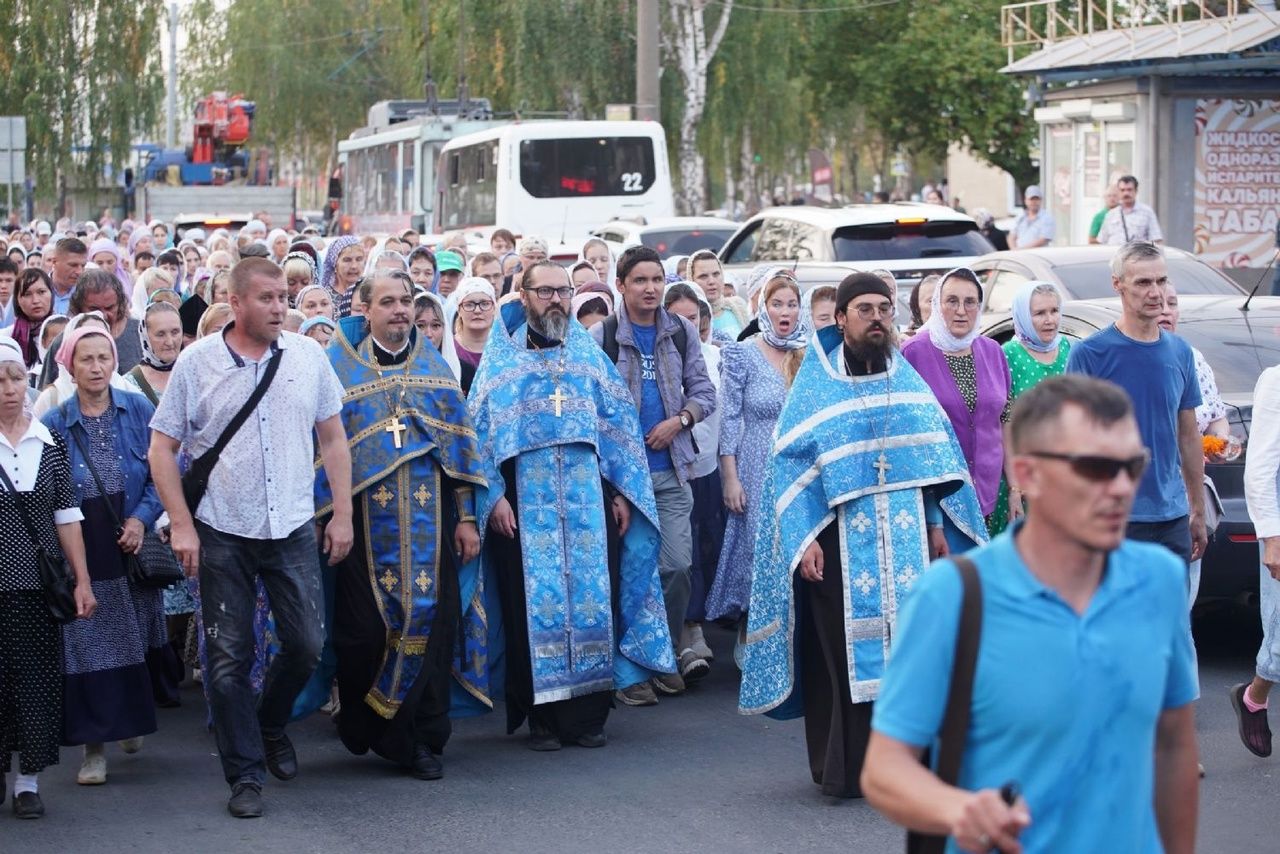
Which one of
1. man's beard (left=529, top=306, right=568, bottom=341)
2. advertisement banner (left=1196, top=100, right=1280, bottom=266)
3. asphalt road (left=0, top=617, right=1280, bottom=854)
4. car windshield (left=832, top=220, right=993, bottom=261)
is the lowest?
asphalt road (left=0, top=617, right=1280, bottom=854)

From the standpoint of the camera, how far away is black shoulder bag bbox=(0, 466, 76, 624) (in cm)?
727

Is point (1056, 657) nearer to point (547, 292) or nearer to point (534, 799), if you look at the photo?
point (534, 799)

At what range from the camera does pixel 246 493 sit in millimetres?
7250

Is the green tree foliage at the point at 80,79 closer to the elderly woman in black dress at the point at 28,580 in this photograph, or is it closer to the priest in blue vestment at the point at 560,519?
the priest in blue vestment at the point at 560,519

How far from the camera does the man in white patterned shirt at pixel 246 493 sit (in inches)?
286

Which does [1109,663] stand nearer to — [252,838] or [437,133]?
[252,838]

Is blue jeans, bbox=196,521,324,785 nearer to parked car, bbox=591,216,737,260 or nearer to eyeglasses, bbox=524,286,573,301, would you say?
eyeglasses, bbox=524,286,573,301

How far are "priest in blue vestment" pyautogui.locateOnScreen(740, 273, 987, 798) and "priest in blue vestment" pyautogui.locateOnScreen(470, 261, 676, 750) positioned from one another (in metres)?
1.13

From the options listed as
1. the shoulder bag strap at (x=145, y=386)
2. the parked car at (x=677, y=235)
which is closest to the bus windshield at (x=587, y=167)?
the parked car at (x=677, y=235)

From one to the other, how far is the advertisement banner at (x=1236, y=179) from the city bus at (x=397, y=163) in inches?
408

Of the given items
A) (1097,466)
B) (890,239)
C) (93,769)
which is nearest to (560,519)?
(93,769)

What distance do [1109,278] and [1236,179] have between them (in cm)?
1505

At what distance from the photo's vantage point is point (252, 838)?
7043 millimetres

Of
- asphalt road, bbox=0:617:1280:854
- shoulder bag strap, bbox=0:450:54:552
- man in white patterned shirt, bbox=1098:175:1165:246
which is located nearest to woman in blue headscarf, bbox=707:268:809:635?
asphalt road, bbox=0:617:1280:854
